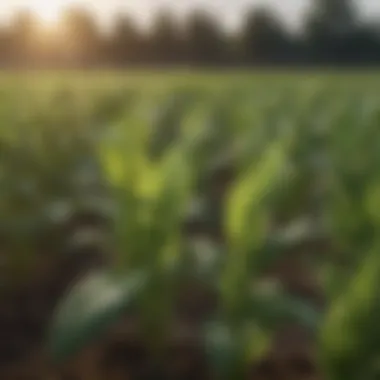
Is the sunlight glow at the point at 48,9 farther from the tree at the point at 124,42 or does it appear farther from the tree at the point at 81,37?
the tree at the point at 124,42

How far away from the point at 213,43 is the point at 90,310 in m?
1.31

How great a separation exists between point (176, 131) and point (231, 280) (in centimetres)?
102

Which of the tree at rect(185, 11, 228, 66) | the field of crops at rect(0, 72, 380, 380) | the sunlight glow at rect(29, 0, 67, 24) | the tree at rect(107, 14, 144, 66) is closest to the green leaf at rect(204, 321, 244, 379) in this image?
the field of crops at rect(0, 72, 380, 380)

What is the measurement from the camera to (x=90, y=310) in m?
0.53

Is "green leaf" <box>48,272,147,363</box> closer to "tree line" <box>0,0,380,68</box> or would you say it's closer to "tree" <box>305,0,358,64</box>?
"tree line" <box>0,0,380,68</box>

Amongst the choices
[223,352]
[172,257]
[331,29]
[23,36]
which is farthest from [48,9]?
[223,352]

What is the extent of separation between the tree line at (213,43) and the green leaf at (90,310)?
0.87 m

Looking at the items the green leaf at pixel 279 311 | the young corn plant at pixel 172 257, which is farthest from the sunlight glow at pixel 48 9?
the green leaf at pixel 279 311

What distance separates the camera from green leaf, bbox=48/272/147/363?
1.67ft

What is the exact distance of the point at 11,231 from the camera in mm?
737

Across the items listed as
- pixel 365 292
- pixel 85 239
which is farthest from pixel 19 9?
pixel 365 292

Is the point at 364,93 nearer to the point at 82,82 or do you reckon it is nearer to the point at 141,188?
the point at 82,82

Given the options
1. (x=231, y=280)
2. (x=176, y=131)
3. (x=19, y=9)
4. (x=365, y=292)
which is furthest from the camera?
(x=176, y=131)

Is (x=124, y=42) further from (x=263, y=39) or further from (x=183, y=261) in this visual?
(x=183, y=261)
